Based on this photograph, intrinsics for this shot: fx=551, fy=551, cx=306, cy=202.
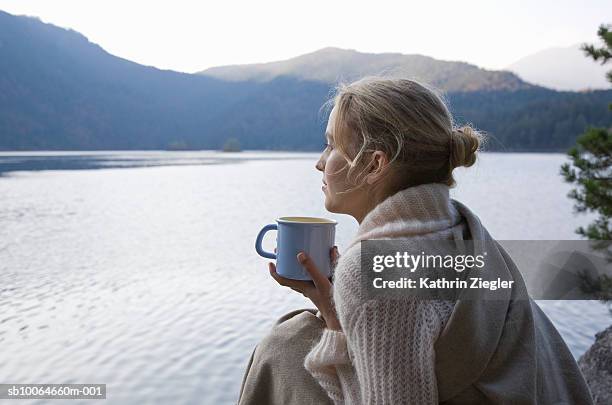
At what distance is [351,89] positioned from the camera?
1.02 m

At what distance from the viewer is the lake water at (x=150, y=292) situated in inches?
145

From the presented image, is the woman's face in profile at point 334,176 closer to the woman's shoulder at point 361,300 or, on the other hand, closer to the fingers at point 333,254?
the fingers at point 333,254

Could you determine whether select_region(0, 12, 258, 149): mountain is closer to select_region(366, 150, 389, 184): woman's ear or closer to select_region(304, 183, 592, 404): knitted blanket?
select_region(366, 150, 389, 184): woman's ear

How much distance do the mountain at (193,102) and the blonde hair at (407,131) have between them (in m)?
40.2

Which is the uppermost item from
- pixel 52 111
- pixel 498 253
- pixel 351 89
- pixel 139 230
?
pixel 52 111

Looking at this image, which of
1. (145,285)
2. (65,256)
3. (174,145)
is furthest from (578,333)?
(174,145)

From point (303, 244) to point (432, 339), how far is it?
34 centimetres

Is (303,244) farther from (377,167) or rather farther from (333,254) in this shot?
(377,167)

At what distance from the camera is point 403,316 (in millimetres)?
773

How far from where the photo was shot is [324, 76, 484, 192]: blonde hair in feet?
3.15

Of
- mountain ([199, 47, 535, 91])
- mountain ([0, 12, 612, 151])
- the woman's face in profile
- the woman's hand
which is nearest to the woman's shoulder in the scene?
the woman's hand

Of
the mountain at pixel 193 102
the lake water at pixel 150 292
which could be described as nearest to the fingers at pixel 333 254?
the lake water at pixel 150 292

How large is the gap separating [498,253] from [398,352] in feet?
0.81

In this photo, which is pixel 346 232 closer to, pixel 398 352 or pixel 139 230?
pixel 139 230
